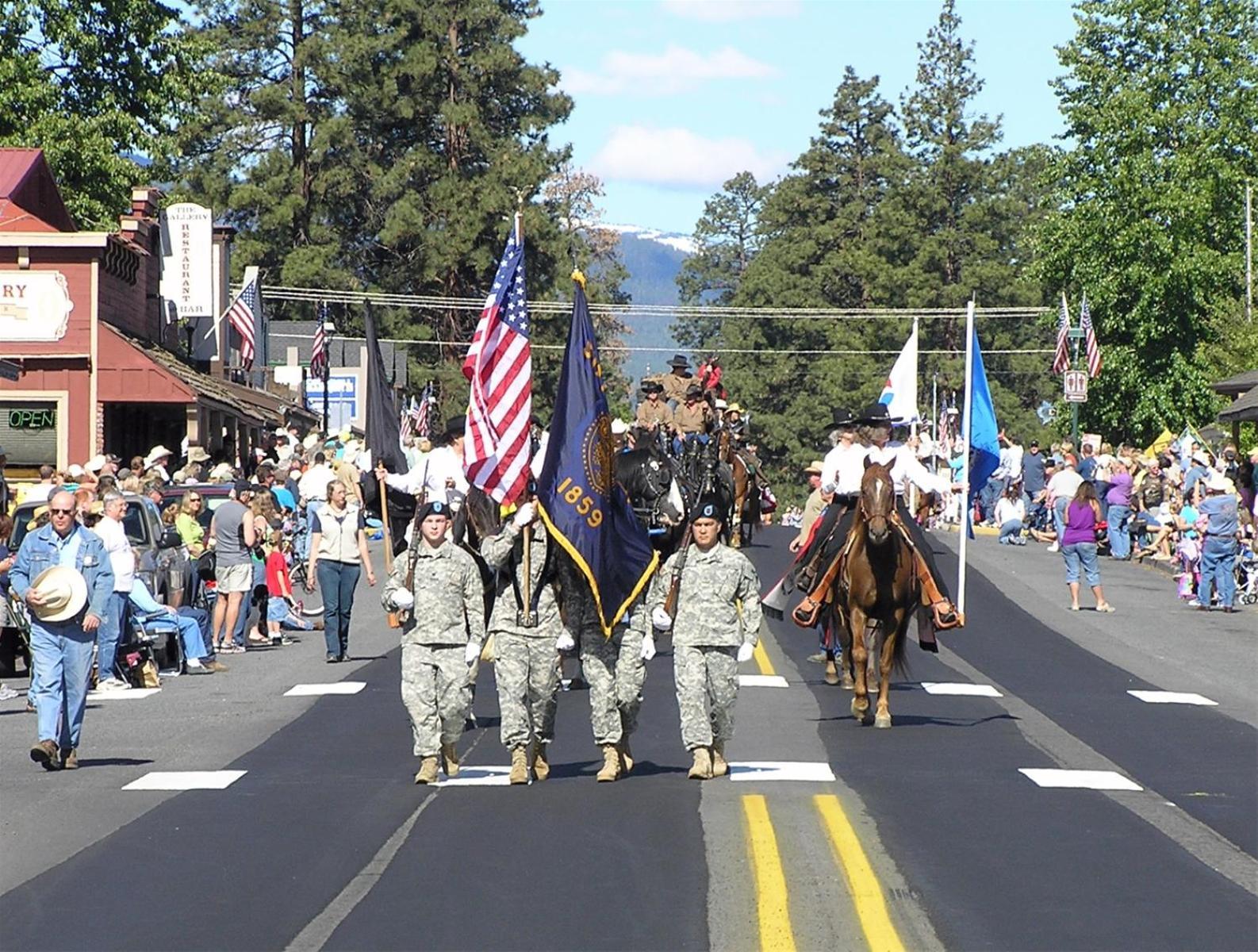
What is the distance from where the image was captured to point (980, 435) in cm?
2569

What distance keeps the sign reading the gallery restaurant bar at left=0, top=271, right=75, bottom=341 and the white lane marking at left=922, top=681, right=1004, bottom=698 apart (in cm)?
2285

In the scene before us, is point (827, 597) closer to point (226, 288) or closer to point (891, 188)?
point (226, 288)

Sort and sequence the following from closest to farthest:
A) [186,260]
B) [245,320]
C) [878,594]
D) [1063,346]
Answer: [878,594] → [186,260] → [245,320] → [1063,346]

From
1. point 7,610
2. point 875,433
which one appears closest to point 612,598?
point 875,433

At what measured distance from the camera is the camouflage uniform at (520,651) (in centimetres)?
1463

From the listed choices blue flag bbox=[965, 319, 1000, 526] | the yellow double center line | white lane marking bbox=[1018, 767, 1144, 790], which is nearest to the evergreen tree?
blue flag bbox=[965, 319, 1000, 526]

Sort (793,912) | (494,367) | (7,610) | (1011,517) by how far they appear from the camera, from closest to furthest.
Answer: (793,912) → (494,367) → (7,610) → (1011,517)

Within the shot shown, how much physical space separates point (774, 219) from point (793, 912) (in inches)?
4091

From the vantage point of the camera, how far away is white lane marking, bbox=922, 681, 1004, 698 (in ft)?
70.2

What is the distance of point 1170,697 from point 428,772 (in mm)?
9256

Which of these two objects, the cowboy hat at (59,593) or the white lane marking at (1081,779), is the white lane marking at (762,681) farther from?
the cowboy hat at (59,593)

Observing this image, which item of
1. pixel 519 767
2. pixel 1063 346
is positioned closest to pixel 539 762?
pixel 519 767

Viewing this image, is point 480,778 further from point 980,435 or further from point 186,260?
point 186,260

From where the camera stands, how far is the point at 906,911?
10484 millimetres
